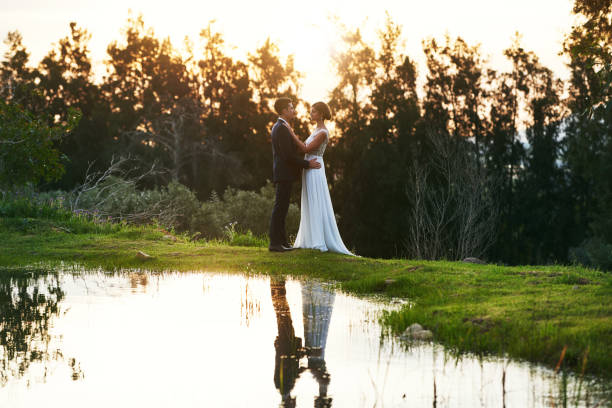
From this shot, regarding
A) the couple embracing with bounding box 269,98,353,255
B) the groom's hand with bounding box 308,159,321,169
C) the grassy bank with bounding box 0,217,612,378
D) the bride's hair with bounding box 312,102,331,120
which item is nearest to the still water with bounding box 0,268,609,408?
the grassy bank with bounding box 0,217,612,378

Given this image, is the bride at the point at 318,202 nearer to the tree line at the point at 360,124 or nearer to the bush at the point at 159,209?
the bush at the point at 159,209

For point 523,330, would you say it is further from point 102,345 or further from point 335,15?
point 335,15

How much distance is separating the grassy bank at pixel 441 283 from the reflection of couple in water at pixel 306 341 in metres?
0.69

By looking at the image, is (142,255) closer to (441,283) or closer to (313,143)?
(313,143)

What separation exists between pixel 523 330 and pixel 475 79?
43.3m

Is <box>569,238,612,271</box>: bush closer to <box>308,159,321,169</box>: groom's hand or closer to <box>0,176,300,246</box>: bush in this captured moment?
<box>0,176,300,246</box>: bush

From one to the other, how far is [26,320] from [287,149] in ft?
19.8

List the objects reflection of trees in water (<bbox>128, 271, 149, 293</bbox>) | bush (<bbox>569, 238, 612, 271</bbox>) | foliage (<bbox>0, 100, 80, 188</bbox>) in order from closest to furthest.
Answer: reflection of trees in water (<bbox>128, 271, 149, 293</bbox>) < foliage (<bbox>0, 100, 80, 188</bbox>) < bush (<bbox>569, 238, 612, 271</bbox>)

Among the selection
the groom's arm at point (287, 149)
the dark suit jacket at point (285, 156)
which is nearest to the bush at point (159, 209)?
the dark suit jacket at point (285, 156)

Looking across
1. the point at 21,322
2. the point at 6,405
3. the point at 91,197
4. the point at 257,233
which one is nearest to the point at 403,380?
the point at 6,405

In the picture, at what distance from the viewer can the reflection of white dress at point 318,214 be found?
489 inches

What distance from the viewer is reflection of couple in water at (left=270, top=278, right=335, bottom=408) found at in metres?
4.87

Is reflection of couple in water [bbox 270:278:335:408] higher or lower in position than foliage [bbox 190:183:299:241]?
lower

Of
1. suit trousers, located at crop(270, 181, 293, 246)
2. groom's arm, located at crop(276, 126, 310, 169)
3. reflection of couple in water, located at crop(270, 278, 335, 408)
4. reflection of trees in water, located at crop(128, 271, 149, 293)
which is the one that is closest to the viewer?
reflection of couple in water, located at crop(270, 278, 335, 408)
